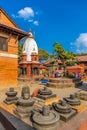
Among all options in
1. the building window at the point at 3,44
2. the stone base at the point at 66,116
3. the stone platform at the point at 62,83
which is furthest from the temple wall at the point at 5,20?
the stone base at the point at 66,116

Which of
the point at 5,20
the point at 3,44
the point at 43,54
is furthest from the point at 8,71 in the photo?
the point at 43,54

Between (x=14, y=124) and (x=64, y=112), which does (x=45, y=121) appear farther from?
(x=64, y=112)

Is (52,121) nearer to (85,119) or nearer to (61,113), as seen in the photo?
(61,113)

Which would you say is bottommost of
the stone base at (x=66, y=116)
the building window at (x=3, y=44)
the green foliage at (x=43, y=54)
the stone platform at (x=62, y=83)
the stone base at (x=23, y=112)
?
the stone base at (x=66, y=116)

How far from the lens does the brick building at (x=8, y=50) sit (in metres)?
13.5

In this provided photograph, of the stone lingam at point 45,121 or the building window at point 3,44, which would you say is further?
the building window at point 3,44

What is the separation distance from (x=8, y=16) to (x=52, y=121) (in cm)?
1370

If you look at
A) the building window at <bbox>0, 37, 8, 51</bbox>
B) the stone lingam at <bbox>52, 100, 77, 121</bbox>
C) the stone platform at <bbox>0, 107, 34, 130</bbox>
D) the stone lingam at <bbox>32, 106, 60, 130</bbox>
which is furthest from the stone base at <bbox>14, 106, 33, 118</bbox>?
the building window at <bbox>0, 37, 8, 51</bbox>

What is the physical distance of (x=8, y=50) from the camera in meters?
14.0

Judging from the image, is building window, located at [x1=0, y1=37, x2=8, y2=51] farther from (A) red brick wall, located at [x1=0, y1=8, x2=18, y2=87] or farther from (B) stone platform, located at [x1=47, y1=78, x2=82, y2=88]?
(B) stone platform, located at [x1=47, y1=78, x2=82, y2=88]

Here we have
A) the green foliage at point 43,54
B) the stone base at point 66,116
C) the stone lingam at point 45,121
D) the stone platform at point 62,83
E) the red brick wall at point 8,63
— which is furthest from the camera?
the green foliage at point 43,54

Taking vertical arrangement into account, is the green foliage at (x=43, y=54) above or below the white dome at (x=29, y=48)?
above

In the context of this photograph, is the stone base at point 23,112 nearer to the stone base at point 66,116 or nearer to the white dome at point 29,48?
the stone base at point 66,116

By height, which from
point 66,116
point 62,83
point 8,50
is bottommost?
point 66,116
